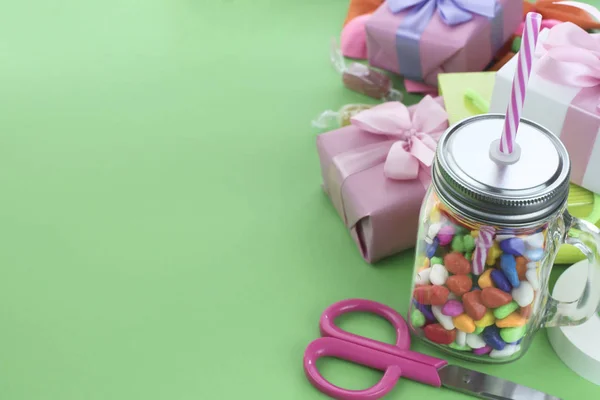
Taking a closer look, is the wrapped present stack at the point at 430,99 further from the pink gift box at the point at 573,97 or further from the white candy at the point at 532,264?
the white candy at the point at 532,264

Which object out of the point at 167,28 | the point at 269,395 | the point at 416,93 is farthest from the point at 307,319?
the point at 167,28

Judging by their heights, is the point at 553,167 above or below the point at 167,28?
above

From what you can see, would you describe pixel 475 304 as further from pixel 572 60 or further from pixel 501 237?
pixel 572 60

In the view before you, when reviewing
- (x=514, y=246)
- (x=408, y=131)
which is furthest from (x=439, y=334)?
(x=408, y=131)

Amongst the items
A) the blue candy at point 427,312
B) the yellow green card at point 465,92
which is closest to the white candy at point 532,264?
the blue candy at point 427,312

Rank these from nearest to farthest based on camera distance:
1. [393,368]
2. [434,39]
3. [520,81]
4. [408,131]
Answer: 1. [520,81]
2. [393,368]
3. [408,131]
4. [434,39]

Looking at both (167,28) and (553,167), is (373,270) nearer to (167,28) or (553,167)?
(553,167)

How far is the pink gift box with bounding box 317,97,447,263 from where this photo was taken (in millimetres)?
748

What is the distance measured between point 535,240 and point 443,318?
11cm

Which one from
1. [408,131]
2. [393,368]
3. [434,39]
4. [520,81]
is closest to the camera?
[520,81]

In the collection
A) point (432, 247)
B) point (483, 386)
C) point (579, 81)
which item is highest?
point (579, 81)

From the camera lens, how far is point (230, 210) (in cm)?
83

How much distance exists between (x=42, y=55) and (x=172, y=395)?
0.62 m

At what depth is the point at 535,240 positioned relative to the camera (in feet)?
2.02
